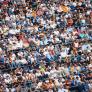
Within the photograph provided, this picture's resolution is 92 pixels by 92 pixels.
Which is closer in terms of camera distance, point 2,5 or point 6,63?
point 6,63

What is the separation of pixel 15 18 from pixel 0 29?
85 centimetres

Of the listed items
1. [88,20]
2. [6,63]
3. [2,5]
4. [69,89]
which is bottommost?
[69,89]

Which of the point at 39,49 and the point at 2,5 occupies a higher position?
the point at 2,5

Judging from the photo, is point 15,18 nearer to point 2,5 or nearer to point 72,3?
point 2,5

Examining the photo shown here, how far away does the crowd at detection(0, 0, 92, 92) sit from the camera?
47.2 feet

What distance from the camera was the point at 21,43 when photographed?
1487 centimetres

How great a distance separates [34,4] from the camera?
15.8m

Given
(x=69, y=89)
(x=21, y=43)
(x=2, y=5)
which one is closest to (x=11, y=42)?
(x=21, y=43)

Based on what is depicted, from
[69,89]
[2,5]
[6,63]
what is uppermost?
[2,5]

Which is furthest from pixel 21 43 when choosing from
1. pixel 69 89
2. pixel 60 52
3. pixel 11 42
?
pixel 69 89

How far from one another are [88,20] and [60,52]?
6.82 ft

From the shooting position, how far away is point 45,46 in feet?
49.4

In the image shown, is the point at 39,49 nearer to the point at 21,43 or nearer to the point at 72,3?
the point at 21,43

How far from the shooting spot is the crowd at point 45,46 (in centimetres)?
1440
